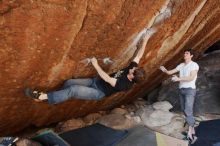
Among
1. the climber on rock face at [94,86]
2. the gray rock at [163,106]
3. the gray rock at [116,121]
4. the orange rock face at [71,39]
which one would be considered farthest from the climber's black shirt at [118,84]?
the gray rock at [163,106]

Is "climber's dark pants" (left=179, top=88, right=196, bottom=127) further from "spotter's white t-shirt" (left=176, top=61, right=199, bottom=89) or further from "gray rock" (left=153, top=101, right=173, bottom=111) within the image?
"gray rock" (left=153, top=101, right=173, bottom=111)

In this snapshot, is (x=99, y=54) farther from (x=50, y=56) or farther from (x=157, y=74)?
(x=157, y=74)

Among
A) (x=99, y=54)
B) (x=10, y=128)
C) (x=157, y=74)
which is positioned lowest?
→ (x=10, y=128)

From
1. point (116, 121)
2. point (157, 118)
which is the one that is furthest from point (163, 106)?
point (116, 121)

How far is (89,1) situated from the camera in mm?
4223

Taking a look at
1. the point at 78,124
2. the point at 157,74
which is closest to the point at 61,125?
the point at 78,124

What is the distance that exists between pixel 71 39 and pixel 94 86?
1058 millimetres

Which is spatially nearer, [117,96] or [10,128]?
[10,128]

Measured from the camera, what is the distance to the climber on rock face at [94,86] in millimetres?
5090

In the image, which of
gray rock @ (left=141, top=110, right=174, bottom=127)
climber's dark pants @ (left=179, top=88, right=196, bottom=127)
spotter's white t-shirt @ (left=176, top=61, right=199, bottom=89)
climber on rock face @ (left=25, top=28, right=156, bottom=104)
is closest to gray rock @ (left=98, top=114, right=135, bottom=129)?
gray rock @ (left=141, top=110, right=174, bottom=127)

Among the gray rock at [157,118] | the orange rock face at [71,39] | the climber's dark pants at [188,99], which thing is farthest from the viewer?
the gray rock at [157,118]

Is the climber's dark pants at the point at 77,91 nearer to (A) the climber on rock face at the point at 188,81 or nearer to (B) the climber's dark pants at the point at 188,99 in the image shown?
(A) the climber on rock face at the point at 188,81

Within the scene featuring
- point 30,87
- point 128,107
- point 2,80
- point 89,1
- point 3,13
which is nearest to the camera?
point 3,13

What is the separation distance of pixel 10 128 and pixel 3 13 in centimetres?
314
